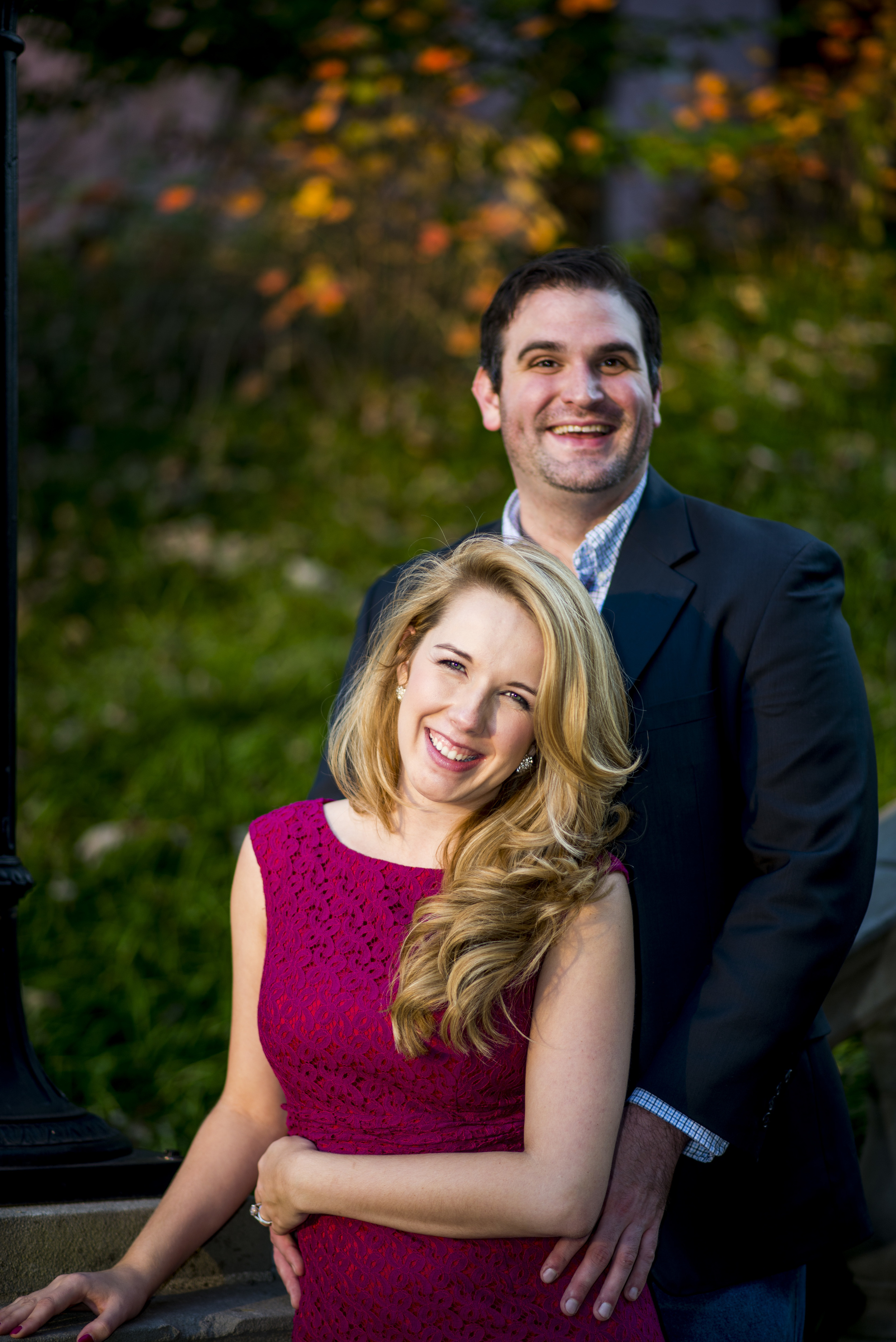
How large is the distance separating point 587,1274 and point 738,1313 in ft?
1.36

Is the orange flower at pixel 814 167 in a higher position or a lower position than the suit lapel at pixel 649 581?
higher

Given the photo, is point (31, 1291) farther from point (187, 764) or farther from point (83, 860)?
point (187, 764)

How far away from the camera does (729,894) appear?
2.22 metres

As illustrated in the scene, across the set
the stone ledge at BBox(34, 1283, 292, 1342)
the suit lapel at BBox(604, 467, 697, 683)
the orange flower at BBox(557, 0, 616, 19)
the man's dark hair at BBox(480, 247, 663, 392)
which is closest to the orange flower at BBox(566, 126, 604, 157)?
the orange flower at BBox(557, 0, 616, 19)

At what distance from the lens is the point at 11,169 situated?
257 centimetres

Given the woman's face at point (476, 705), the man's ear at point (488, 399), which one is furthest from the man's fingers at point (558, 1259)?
the man's ear at point (488, 399)

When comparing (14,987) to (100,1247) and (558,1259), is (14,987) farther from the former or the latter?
(558,1259)

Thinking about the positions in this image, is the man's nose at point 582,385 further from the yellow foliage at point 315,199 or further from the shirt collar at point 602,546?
the yellow foliage at point 315,199

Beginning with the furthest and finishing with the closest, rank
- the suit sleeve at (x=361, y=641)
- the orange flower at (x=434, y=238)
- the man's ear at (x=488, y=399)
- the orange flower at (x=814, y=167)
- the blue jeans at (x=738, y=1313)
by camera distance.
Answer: the orange flower at (x=434, y=238), the orange flower at (x=814, y=167), the man's ear at (x=488, y=399), the suit sleeve at (x=361, y=641), the blue jeans at (x=738, y=1313)

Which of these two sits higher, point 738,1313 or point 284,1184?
point 284,1184

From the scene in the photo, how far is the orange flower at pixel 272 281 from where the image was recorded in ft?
24.5

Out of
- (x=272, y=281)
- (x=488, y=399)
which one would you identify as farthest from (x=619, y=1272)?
(x=272, y=281)

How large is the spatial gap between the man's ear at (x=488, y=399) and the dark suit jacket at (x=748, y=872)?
0.58 metres

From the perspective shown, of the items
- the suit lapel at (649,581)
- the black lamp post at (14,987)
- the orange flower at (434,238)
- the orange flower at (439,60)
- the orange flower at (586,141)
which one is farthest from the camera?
the orange flower at (434,238)
